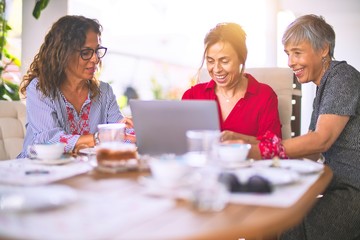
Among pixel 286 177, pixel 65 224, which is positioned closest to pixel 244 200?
pixel 286 177

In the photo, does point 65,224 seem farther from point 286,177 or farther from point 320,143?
point 320,143

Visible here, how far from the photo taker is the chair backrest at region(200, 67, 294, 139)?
2674 mm

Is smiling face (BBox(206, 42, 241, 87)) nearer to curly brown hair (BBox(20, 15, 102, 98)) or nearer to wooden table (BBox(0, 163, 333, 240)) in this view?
curly brown hair (BBox(20, 15, 102, 98))

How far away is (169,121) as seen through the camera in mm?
1621

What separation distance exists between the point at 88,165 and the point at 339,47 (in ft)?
16.1

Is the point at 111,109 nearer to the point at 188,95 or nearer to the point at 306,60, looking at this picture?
the point at 188,95

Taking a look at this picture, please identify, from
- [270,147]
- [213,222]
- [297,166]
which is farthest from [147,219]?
[270,147]

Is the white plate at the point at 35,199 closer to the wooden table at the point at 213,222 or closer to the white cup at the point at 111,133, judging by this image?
the wooden table at the point at 213,222

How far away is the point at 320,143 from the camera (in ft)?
5.90

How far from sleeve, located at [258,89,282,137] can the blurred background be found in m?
0.76

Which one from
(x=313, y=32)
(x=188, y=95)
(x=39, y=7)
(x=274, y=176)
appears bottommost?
(x=274, y=176)

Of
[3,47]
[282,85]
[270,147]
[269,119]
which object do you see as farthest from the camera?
[3,47]

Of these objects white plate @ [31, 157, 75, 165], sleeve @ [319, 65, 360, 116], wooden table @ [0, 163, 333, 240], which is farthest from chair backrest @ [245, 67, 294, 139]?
wooden table @ [0, 163, 333, 240]

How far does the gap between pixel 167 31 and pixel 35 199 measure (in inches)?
333
